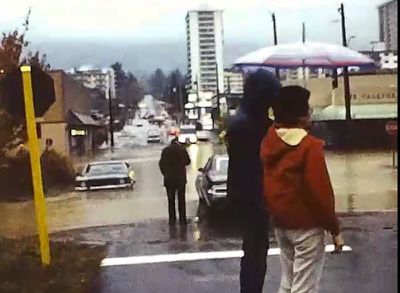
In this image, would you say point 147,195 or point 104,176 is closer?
point 104,176

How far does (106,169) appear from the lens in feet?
22.0

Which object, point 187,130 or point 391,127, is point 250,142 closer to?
point 391,127

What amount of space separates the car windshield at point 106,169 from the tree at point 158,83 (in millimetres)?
672

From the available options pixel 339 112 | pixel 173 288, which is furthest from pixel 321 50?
pixel 173 288

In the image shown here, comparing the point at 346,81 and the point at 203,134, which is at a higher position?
the point at 346,81

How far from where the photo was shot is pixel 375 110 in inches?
232

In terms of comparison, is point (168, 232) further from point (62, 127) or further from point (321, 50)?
point (321, 50)

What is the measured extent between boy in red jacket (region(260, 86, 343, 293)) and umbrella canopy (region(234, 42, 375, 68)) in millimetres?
980

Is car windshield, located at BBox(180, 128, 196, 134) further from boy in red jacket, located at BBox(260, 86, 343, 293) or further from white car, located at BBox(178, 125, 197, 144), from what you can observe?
boy in red jacket, located at BBox(260, 86, 343, 293)

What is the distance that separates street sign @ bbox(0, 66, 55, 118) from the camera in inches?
238

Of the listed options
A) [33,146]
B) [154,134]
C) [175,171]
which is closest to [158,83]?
[154,134]

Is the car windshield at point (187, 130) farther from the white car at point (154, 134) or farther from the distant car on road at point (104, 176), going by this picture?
the distant car on road at point (104, 176)

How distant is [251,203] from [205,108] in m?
1.29

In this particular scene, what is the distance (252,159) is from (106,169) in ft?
6.41
